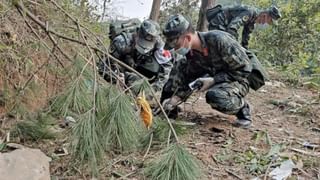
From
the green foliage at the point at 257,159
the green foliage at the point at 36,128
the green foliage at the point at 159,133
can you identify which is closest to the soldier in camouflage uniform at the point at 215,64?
the green foliage at the point at 257,159

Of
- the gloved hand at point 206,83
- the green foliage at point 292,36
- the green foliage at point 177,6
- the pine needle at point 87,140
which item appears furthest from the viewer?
the green foliage at point 177,6

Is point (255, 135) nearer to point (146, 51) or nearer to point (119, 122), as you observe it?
point (119, 122)

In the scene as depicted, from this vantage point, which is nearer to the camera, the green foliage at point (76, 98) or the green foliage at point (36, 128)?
the green foliage at point (76, 98)

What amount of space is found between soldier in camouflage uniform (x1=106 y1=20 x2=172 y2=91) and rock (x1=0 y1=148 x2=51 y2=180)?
1557 mm

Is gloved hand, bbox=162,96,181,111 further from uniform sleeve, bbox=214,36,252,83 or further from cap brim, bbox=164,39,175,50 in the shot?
cap brim, bbox=164,39,175,50

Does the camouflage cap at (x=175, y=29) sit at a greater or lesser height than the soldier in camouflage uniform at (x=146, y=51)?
greater

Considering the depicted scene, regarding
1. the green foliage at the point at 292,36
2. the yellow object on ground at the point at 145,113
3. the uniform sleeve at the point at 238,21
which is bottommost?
the green foliage at the point at 292,36

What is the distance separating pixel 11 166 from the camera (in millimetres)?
1546

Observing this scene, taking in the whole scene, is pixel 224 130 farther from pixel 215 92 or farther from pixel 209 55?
pixel 209 55

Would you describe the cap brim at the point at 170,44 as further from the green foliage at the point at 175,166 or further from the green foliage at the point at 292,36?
the green foliage at the point at 292,36

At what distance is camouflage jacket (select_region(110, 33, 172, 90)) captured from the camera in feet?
11.3

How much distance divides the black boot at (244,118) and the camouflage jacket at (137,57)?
928mm

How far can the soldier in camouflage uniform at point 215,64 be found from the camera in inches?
95.3

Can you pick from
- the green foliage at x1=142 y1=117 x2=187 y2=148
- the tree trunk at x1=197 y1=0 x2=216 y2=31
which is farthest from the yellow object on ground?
the tree trunk at x1=197 y1=0 x2=216 y2=31
